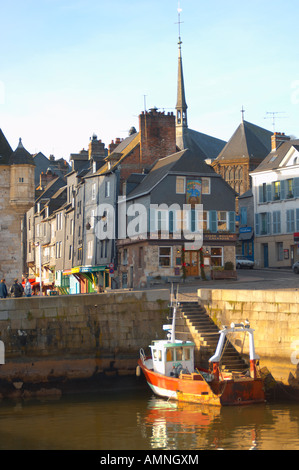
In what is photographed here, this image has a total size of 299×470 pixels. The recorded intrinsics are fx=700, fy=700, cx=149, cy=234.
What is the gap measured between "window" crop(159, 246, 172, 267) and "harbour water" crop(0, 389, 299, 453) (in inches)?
812

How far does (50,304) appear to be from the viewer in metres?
26.5

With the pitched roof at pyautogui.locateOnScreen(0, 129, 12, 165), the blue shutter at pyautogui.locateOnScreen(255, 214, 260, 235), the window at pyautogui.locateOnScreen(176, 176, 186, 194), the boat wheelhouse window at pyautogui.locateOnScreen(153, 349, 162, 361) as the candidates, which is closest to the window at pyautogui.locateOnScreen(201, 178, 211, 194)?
the window at pyautogui.locateOnScreen(176, 176, 186, 194)

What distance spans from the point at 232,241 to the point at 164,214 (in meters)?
5.10

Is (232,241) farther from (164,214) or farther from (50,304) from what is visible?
(50,304)

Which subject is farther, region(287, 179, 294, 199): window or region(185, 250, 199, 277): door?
region(287, 179, 294, 199): window

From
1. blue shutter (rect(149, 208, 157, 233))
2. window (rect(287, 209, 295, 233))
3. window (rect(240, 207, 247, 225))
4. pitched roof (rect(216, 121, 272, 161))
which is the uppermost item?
pitched roof (rect(216, 121, 272, 161))

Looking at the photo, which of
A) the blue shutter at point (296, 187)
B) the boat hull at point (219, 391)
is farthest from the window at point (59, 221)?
the boat hull at point (219, 391)

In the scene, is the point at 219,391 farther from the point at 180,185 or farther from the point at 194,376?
the point at 180,185

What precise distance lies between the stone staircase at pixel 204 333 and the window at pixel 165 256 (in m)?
16.8

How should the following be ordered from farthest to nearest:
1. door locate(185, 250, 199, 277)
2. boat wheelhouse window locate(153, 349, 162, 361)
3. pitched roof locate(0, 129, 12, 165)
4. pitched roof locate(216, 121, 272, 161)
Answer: pitched roof locate(216, 121, 272, 161) → door locate(185, 250, 199, 277) → pitched roof locate(0, 129, 12, 165) → boat wheelhouse window locate(153, 349, 162, 361)

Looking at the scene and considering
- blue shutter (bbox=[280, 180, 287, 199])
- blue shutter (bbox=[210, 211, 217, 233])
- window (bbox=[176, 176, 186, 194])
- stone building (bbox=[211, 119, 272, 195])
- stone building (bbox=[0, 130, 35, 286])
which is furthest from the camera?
stone building (bbox=[211, 119, 272, 195])

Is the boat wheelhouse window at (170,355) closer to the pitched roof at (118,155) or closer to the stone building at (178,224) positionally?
the stone building at (178,224)

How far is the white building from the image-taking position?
55.3 meters

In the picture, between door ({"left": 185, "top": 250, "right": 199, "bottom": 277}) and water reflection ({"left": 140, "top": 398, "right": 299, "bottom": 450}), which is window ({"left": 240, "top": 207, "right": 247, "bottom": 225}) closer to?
door ({"left": 185, "top": 250, "right": 199, "bottom": 277})
